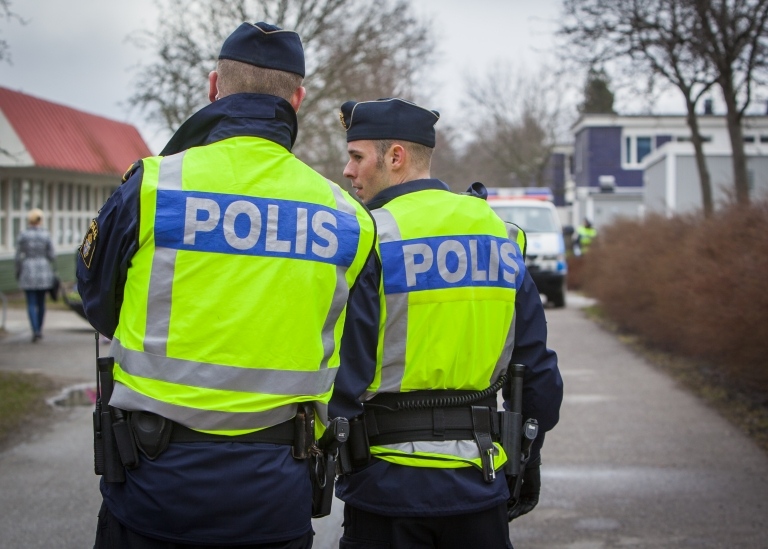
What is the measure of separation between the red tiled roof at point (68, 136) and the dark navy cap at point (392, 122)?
955 inches

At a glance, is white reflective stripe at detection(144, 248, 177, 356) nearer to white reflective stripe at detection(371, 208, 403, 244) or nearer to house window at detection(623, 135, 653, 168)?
white reflective stripe at detection(371, 208, 403, 244)

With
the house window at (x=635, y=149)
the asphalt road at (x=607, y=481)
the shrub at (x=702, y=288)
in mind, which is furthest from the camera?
the house window at (x=635, y=149)

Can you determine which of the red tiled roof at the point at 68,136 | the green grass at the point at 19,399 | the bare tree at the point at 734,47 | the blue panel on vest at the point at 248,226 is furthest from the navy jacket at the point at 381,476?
the red tiled roof at the point at 68,136

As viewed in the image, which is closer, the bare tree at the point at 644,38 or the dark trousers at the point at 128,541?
the dark trousers at the point at 128,541

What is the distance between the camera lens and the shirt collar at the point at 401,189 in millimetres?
3756

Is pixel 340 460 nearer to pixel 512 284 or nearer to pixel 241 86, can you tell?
pixel 512 284

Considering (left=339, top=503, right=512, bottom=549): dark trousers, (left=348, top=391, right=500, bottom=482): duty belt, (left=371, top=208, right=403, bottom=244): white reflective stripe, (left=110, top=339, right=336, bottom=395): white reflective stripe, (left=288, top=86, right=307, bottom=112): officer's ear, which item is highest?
(left=288, top=86, right=307, bottom=112): officer's ear

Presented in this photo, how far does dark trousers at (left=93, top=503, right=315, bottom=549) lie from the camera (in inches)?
111

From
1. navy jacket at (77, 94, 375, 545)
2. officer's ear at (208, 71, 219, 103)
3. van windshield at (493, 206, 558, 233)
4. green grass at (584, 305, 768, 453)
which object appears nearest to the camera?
navy jacket at (77, 94, 375, 545)

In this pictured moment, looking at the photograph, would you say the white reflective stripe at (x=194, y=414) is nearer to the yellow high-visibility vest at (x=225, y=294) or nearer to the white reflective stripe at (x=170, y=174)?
the yellow high-visibility vest at (x=225, y=294)

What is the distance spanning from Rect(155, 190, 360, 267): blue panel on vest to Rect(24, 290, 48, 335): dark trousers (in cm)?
1373

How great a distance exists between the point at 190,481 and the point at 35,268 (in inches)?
547

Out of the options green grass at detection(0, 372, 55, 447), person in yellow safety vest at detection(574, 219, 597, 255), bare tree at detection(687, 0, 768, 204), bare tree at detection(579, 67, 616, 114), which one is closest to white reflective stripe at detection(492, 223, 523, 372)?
green grass at detection(0, 372, 55, 447)

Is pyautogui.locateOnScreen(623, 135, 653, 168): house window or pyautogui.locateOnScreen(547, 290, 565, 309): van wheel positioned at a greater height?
pyautogui.locateOnScreen(623, 135, 653, 168): house window
